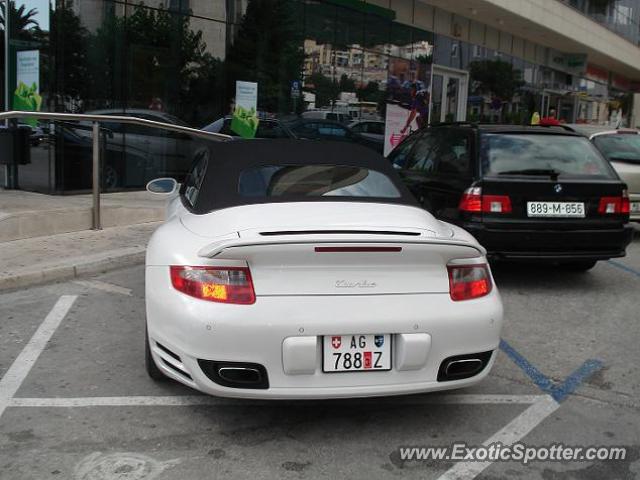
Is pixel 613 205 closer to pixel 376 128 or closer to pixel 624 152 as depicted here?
pixel 624 152

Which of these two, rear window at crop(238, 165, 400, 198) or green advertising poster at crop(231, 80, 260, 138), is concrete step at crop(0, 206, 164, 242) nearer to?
rear window at crop(238, 165, 400, 198)

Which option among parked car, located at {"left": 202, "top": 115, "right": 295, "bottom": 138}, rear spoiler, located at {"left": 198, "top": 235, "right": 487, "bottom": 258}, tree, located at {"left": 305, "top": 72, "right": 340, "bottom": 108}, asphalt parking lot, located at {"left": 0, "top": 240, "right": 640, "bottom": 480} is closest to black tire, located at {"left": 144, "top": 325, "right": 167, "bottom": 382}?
asphalt parking lot, located at {"left": 0, "top": 240, "right": 640, "bottom": 480}

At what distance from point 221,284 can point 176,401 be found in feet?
3.26

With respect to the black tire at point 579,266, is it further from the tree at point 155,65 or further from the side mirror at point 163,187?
the tree at point 155,65

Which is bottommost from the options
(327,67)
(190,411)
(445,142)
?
(190,411)

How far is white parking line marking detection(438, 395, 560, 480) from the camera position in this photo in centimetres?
314

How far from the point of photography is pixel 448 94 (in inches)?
824

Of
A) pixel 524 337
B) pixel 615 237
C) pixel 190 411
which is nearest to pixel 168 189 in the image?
pixel 190 411

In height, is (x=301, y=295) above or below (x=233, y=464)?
above

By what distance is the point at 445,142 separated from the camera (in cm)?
714

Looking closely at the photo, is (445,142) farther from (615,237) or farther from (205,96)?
(205,96)

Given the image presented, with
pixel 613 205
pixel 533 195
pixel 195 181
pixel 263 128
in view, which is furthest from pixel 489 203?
pixel 263 128

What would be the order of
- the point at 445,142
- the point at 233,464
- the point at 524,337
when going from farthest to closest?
the point at 445,142 < the point at 524,337 < the point at 233,464

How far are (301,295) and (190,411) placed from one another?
1052mm
